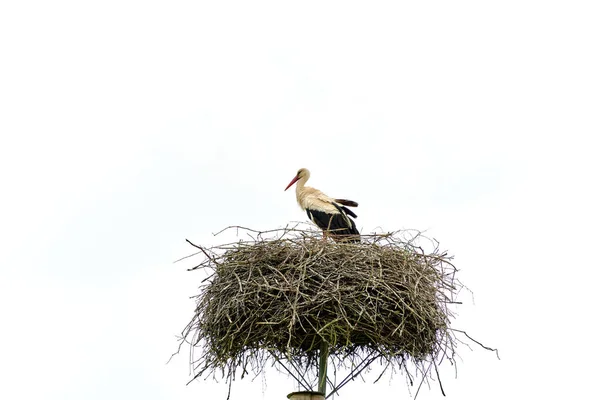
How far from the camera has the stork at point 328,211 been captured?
25.6 ft

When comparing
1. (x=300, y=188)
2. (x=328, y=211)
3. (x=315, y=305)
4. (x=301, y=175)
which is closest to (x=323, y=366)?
(x=315, y=305)

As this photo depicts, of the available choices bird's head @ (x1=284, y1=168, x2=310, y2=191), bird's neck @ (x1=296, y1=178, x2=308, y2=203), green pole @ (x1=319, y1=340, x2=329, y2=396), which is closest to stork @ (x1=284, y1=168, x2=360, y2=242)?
bird's neck @ (x1=296, y1=178, x2=308, y2=203)

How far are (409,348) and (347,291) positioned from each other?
537 millimetres

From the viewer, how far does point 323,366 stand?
561 centimetres

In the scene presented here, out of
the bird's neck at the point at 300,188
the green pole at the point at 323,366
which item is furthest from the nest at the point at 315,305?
the bird's neck at the point at 300,188

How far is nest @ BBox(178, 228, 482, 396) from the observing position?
5590mm

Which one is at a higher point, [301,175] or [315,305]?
[301,175]

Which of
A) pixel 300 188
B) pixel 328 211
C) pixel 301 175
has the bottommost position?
pixel 328 211

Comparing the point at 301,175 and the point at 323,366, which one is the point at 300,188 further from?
the point at 323,366

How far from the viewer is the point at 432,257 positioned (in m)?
6.38

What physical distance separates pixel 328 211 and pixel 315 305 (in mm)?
2412

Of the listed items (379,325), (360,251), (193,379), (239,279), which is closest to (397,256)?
(360,251)

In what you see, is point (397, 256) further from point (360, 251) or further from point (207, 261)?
point (207, 261)

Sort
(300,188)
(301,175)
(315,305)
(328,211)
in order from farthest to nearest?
1. (301,175)
2. (300,188)
3. (328,211)
4. (315,305)
